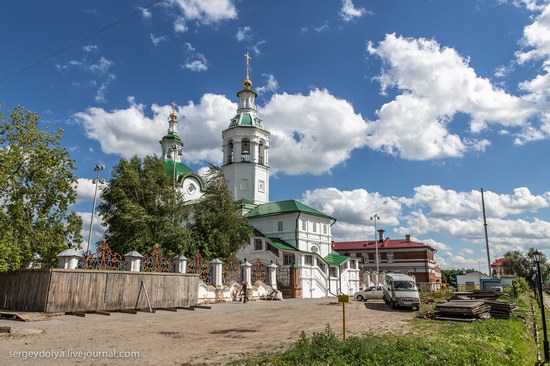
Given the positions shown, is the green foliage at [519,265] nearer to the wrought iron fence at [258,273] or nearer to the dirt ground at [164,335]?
the wrought iron fence at [258,273]

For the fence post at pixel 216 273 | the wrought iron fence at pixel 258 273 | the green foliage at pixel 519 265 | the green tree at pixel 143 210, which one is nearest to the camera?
the fence post at pixel 216 273

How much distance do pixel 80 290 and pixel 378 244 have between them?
191 feet

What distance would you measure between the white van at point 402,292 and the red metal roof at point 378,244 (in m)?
41.2

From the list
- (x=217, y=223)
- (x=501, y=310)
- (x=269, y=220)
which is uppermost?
(x=269, y=220)

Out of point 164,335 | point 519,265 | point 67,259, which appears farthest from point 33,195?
point 519,265

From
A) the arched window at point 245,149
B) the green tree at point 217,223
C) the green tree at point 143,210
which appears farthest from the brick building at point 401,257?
the green tree at point 143,210

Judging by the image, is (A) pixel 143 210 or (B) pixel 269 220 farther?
(B) pixel 269 220

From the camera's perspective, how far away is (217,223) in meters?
33.0

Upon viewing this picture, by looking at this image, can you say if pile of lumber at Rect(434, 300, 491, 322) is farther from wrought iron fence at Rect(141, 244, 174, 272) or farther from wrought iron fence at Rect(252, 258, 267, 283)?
wrought iron fence at Rect(252, 258, 267, 283)

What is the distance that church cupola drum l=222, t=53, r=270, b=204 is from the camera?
46.7 m

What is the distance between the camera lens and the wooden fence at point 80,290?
A: 16375 millimetres

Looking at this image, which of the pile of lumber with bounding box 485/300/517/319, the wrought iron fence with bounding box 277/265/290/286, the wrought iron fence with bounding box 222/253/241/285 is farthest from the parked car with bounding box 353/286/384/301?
the pile of lumber with bounding box 485/300/517/319

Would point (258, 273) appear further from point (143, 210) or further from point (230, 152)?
point (230, 152)

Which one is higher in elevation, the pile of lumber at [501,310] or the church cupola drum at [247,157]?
the church cupola drum at [247,157]
